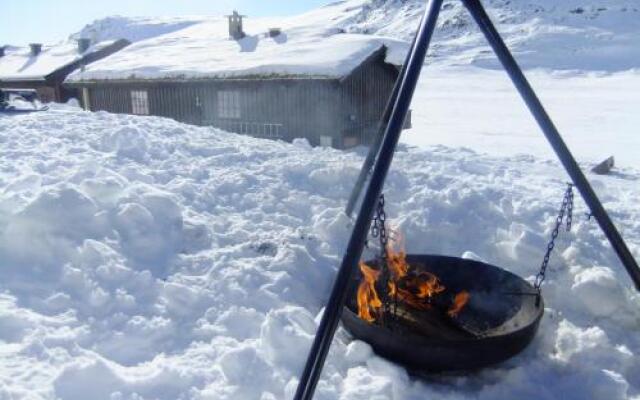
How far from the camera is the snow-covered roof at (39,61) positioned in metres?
28.7

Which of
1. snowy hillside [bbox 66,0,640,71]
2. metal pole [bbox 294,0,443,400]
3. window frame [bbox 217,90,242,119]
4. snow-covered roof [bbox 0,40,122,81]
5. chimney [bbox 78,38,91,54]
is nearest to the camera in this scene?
metal pole [bbox 294,0,443,400]

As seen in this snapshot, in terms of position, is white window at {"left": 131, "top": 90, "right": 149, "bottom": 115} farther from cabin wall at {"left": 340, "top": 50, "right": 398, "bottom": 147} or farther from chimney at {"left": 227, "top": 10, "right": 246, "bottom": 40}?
cabin wall at {"left": 340, "top": 50, "right": 398, "bottom": 147}

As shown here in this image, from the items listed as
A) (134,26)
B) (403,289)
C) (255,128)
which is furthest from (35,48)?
(134,26)

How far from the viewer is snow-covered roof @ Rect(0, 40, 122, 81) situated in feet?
94.2

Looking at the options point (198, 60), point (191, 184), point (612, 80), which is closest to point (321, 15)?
point (612, 80)

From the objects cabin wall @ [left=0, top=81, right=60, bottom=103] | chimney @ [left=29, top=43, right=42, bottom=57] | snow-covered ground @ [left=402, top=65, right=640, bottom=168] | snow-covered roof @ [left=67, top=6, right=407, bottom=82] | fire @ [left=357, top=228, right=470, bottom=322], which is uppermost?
snow-covered roof @ [left=67, top=6, right=407, bottom=82]

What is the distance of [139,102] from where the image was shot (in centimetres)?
1977

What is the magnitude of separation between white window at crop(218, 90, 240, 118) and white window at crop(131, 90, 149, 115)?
3489 mm

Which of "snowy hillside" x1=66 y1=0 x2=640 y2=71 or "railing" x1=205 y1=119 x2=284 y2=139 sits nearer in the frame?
"railing" x1=205 y1=119 x2=284 y2=139

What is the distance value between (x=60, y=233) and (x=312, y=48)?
565 inches

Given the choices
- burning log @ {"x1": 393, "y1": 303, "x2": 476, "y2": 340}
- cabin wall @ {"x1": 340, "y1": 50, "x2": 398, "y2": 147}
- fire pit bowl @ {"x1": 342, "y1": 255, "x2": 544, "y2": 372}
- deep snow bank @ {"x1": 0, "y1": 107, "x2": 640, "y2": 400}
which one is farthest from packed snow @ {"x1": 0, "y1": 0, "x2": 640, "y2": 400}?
cabin wall @ {"x1": 340, "y1": 50, "x2": 398, "y2": 147}

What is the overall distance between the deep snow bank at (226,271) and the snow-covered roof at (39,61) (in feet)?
80.2

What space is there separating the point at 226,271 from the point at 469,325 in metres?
2.24

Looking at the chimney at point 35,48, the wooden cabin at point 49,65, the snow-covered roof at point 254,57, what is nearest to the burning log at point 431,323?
the snow-covered roof at point 254,57
